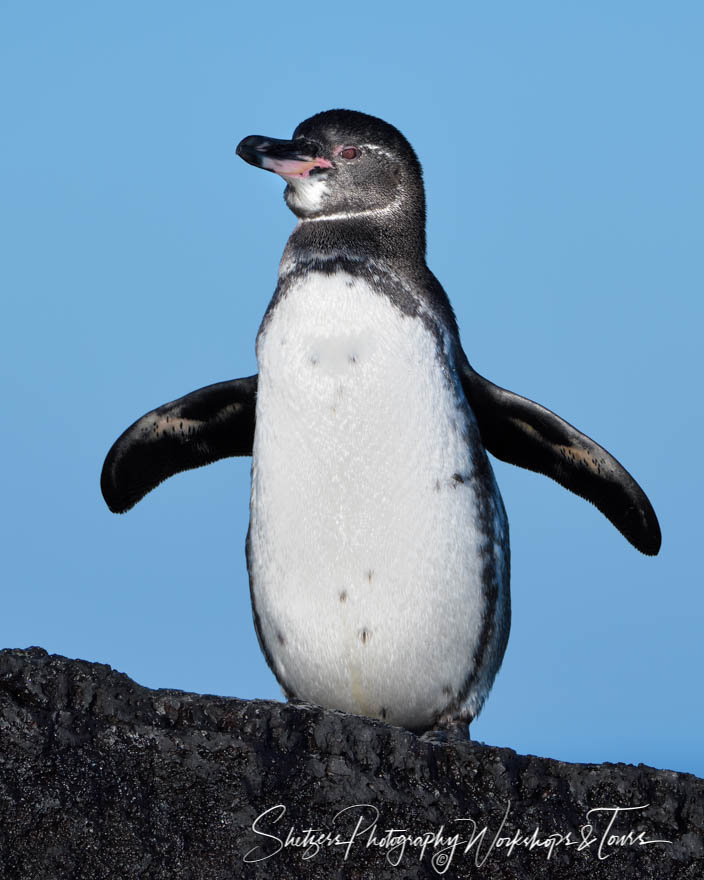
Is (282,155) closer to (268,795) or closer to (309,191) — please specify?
(309,191)

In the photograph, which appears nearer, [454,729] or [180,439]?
[454,729]

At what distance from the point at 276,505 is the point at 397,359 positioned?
508 millimetres

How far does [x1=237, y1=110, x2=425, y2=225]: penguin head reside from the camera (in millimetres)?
3252

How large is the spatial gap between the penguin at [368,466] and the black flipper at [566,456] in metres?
0.20

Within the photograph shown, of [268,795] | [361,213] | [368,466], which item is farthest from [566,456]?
[268,795]

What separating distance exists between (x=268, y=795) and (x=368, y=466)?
3.21ft

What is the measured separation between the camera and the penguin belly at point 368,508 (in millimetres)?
3119

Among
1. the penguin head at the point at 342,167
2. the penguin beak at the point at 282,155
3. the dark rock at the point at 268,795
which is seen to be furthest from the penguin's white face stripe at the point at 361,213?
the dark rock at the point at 268,795

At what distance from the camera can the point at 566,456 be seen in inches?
146

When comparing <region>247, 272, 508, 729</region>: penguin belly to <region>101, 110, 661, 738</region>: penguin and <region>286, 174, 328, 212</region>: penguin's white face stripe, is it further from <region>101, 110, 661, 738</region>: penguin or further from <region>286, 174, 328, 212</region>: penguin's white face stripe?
<region>286, 174, 328, 212</region>: penguin's white face stripe

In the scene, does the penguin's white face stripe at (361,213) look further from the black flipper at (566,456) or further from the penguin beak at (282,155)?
the black flipper at (566,456)

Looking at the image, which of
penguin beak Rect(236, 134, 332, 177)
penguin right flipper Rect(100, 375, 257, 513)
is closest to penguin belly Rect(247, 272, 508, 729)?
penguin beak Rect(236, 134, 332, 177)

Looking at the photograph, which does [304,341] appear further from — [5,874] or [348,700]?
[5,874]

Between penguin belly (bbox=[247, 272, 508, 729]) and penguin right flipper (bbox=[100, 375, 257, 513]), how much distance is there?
0.48 m
